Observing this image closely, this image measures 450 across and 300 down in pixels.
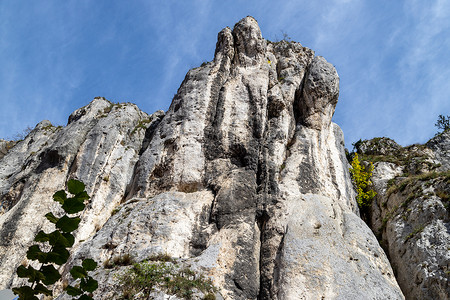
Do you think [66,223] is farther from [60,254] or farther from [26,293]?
[26,293]

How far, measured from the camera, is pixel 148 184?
17438 millimetres

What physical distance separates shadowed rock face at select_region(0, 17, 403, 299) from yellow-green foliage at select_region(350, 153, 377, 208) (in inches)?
138

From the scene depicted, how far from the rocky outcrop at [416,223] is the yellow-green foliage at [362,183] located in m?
0.38

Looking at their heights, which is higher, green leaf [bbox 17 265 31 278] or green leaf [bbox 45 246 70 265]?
green leaf [bbox 45 246 70 265]

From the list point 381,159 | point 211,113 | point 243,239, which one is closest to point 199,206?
point 243,239

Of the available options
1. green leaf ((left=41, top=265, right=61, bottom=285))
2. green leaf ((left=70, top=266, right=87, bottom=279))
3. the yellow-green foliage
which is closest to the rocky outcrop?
the yellow-green foliage

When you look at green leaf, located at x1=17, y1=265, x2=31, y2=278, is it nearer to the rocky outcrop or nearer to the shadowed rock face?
the shadowed rock face

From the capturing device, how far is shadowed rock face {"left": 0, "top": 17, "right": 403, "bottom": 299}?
1333 centimetres

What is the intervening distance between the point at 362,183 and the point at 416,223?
250 inches

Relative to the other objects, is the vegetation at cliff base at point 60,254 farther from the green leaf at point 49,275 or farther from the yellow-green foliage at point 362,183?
the yellow-green foliage at point 362,183

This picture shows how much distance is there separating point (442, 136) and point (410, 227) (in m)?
14.0

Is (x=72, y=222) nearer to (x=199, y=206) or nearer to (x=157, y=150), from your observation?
(x=199, y=206)

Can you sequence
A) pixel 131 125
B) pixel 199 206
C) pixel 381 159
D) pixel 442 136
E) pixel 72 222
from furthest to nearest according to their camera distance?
pixel 442 136 → pixel 381 159 → pixel 131 125 → pixel 199 206 → pixel 72 222

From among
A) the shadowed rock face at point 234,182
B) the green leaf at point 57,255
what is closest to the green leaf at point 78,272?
the green leaf at point 57,255
